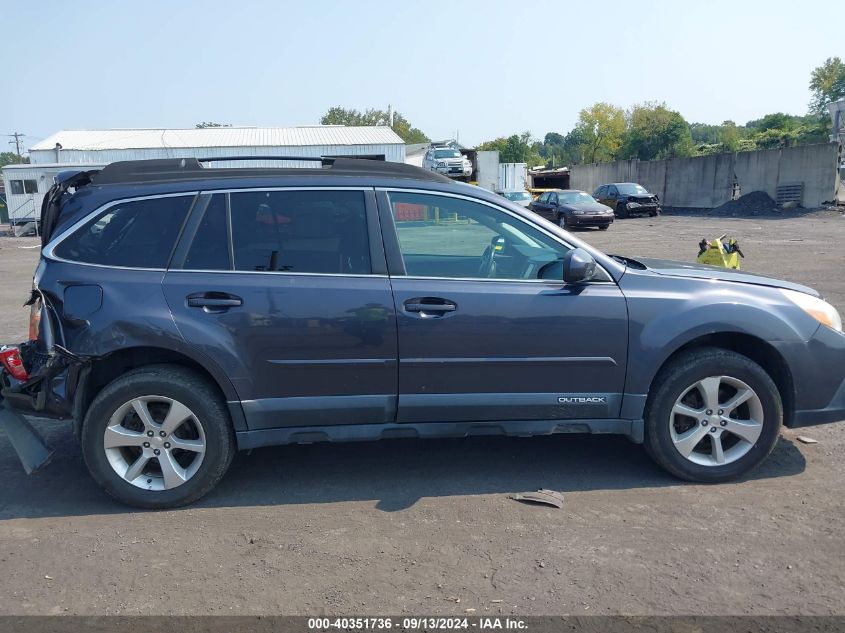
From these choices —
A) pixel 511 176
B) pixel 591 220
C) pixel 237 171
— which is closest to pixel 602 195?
pixel 511 176

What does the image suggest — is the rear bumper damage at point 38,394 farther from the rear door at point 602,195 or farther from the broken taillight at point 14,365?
the rear door at point 602,195

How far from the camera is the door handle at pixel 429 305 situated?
163 inches

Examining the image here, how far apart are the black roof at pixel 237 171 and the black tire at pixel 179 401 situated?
1.19 meters

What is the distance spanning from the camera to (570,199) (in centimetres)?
2844

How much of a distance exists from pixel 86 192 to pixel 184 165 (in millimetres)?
632

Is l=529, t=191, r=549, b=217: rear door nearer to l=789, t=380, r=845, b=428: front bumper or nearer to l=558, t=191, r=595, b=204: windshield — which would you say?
l=558, t=191, r=595, b=204: windshield

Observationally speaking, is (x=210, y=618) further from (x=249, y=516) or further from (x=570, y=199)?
(x=570, y=199)

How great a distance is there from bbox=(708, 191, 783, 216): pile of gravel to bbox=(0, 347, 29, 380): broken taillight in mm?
33964

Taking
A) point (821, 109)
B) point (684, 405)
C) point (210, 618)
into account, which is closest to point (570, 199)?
point (684, 405)

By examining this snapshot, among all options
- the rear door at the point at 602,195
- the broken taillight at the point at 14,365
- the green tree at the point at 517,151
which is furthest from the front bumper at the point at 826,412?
the green tree at the point at 517,151

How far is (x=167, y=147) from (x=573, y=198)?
2172 centimetres

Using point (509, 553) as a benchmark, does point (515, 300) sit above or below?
above

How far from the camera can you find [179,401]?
13.4 ft

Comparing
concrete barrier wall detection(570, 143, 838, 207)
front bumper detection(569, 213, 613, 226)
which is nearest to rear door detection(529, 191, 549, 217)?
front bumper detection(569, 213, 613, 226)
